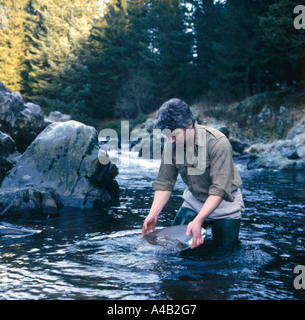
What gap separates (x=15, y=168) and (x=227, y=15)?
20.1 m

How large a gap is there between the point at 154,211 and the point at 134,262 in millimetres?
505

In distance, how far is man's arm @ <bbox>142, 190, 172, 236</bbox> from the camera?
3461 mm

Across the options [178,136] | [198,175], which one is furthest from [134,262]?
[178,136]

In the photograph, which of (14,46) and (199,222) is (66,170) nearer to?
(199,222)

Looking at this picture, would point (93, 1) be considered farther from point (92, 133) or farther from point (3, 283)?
point (3, 283)

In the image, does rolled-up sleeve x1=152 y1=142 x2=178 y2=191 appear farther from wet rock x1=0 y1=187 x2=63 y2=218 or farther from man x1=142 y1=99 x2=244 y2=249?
wet rock x1=0 y1=187 x2=63 y2=218

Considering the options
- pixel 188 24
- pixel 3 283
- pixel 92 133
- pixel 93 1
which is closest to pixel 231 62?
pixel 188 24

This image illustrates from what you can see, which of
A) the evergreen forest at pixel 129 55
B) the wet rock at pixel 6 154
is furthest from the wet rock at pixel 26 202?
the evergreen forest at pixel 129 55

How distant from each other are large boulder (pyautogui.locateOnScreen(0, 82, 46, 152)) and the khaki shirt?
7501mm

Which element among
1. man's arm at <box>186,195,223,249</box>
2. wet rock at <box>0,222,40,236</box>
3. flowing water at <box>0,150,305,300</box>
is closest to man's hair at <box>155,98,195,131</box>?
man's arm at <box>186,195,223,249</box>

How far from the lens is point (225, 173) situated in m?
3.17

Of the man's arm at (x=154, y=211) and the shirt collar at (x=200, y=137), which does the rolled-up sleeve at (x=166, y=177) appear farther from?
the shirt collar at (x=200, y=137)

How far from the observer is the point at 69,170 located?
6.55 meters

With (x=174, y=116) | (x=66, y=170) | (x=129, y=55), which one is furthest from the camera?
(x=129, y=55)
